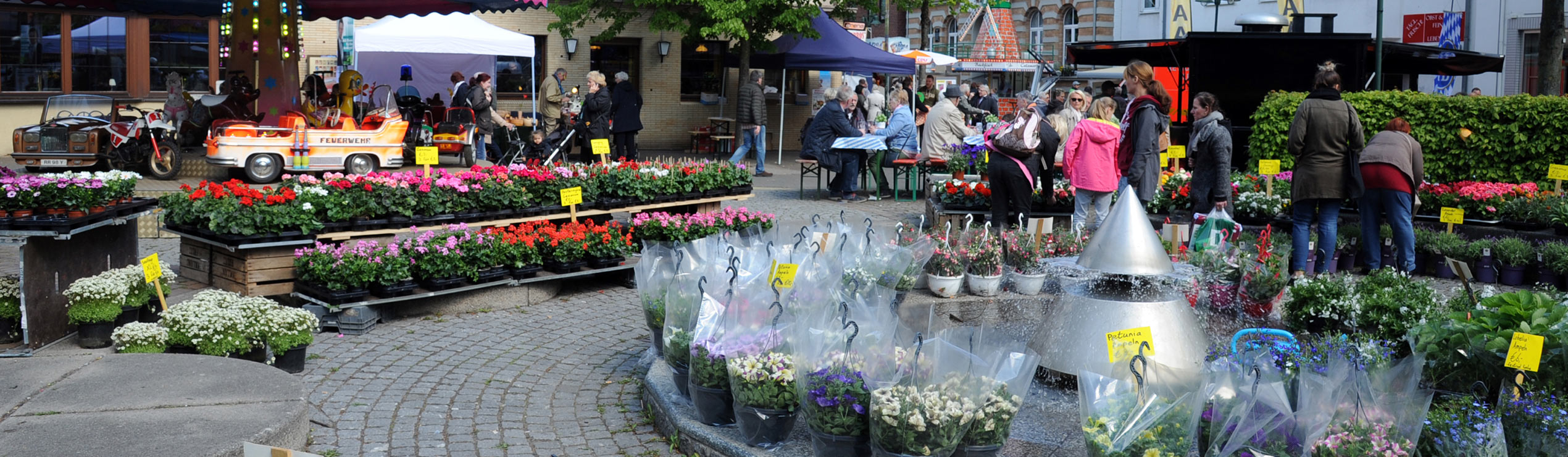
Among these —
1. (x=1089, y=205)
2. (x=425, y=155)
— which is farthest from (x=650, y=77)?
(x=1089, y=205)

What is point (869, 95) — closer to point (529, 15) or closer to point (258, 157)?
point (529, 15)

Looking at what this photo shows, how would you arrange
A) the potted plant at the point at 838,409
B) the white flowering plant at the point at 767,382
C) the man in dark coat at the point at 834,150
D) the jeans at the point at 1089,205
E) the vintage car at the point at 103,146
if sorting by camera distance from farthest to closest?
1. the man in dark coat at the point at 834,150
2. the vintage car at the point at 103,146
3. the jeans at the point at 1089,205
4. the white flowering plant at the point at 767,382
5. the potted plant at the point at 838,409

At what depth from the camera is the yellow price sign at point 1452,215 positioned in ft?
32.3

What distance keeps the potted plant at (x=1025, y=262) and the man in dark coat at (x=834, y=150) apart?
726cm

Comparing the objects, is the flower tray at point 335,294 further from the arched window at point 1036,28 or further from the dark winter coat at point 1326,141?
the arched window at point 1036,28

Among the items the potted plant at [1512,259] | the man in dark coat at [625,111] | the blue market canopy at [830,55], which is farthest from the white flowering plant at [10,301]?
the blue market canopy at [830,55]

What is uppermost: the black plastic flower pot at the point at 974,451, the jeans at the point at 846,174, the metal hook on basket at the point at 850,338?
the jeans at the point at 846,174

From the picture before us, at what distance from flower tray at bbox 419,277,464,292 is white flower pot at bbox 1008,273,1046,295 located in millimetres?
3631

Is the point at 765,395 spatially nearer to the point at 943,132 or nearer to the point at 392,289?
the point at 392,289

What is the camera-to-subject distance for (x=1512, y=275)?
928cm

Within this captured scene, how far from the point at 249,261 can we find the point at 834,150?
829 cm

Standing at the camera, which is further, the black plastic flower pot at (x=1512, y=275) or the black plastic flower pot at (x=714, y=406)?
the black plastic flower pot at (x=1512, y=275)

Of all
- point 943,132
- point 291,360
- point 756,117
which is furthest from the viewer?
point 756,117

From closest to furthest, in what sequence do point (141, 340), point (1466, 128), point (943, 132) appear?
point (141, 340) < point (1466, 128) < point (943, 132)
